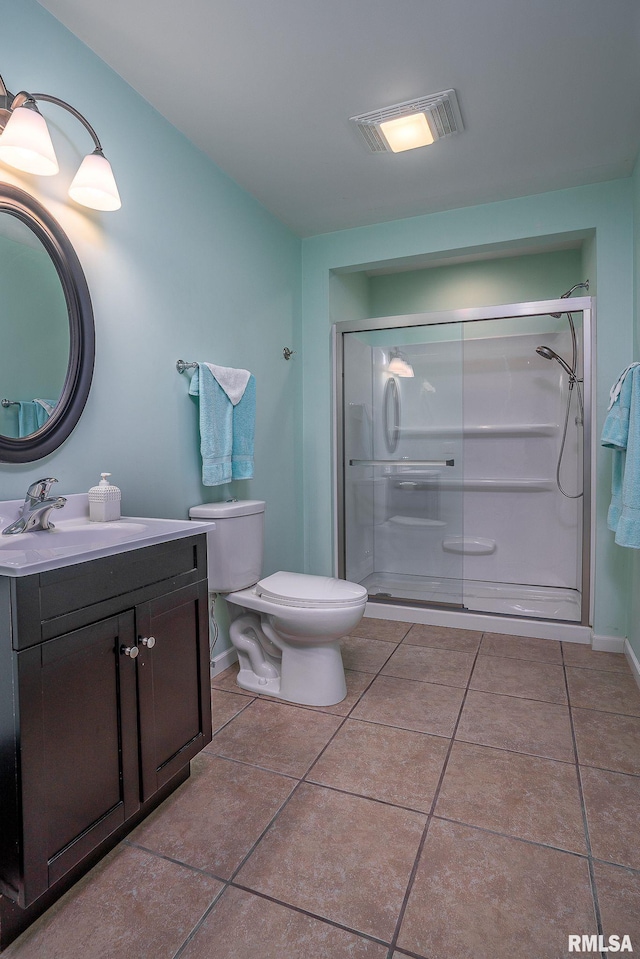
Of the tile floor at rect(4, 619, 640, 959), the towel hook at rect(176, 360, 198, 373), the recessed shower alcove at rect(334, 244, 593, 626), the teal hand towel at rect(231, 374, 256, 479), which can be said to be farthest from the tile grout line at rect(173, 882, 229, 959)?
the recessed shower alcove at rect(334, 244, 593, 626)

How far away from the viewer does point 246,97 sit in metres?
2.06

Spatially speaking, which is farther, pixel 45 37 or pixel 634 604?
pixel 634 604

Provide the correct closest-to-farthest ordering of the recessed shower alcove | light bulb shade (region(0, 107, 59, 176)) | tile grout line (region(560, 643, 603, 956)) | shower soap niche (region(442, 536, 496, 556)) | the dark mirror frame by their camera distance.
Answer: tile grout line (region(560, 643, 603, 956)) < light bulb shade (region(0, 107, 59, 176)) < the dark mirror frame < the recessed shower alcove < shower soap niche (region(442, 536, 496, 556))

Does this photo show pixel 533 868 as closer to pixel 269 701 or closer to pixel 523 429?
pixel 269 701

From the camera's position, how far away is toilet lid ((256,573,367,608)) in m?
2.12

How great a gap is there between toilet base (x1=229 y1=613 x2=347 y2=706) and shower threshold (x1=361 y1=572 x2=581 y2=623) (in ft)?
3.92

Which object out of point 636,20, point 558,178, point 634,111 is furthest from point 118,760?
point 558,178

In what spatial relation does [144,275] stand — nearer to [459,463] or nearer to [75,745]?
[75,745]

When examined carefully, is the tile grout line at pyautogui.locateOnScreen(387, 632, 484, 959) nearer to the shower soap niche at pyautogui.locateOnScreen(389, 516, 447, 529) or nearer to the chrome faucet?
the chrome faucet

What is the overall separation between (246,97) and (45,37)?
71 cm

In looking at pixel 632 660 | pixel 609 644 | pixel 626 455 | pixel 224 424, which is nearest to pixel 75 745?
pixel 224 424

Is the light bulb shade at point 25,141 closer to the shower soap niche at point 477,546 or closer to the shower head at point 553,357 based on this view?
the shower head at point 553,357

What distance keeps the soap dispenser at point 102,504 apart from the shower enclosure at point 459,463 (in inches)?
73.8

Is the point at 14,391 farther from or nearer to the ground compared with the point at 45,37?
nearer to the ground
